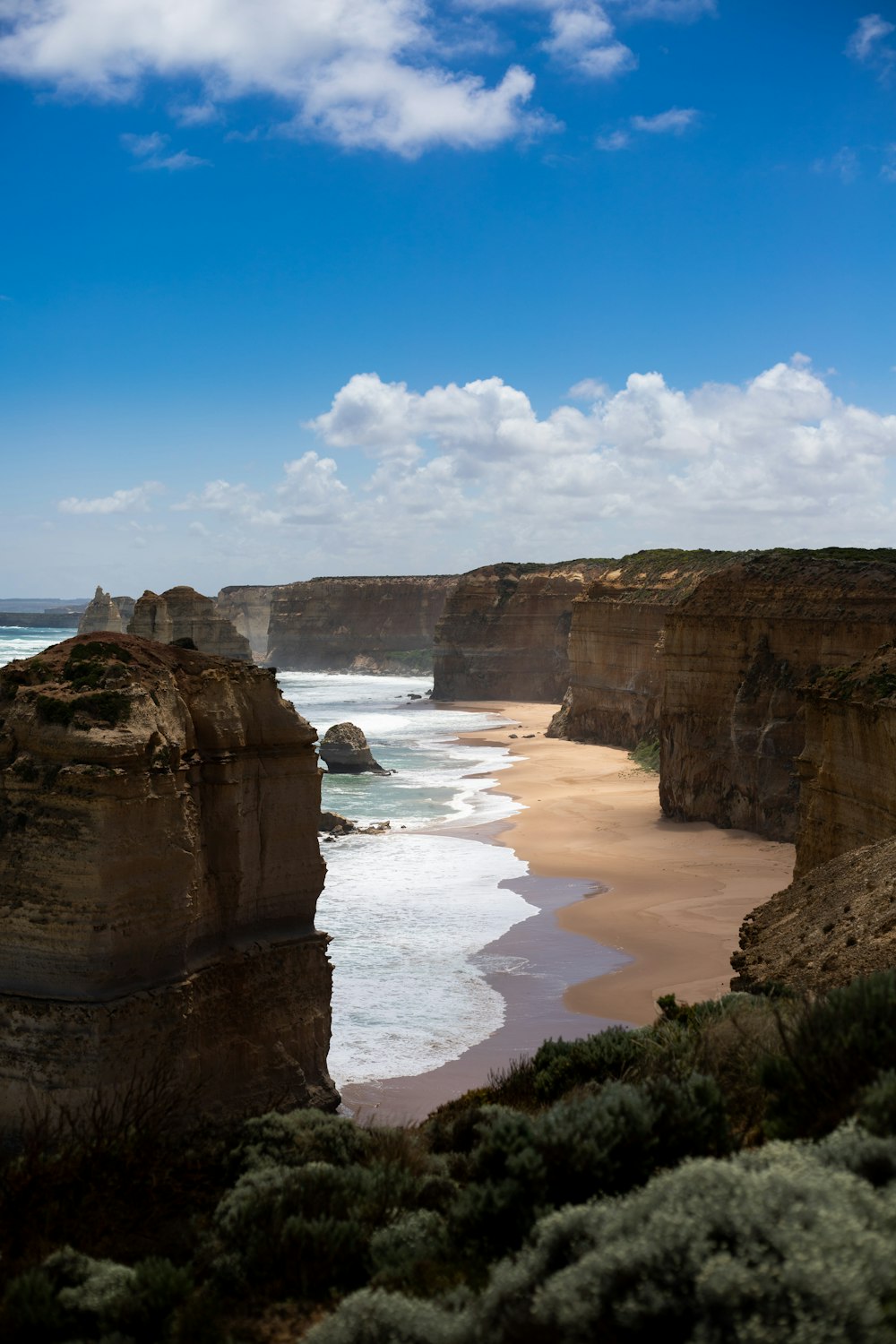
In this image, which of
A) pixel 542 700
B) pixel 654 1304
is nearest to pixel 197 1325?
pixel 654 1304

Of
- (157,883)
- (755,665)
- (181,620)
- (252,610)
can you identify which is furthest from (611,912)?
(252,610)

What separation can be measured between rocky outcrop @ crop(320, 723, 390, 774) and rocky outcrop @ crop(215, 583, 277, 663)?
12167 centimetres

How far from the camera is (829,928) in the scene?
45.7 feet

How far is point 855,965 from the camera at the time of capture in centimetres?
1188

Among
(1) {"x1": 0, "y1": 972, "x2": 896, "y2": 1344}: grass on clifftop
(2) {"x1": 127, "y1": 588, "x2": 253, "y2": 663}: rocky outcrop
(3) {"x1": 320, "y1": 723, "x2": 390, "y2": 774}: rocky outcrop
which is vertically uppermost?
(2) {"x1": 127, "y1": 588, "x2": 253, "y2": 663}: rocky outcrop

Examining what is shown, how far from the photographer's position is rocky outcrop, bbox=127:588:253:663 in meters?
59.9

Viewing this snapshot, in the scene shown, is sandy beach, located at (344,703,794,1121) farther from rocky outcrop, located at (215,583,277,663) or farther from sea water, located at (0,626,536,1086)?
rocky outcrop, located at (215,583,277,663)

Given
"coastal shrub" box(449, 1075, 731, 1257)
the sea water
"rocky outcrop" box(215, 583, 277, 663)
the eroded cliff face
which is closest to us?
"coastal shrub" box(449, 1075, 731, 1257)

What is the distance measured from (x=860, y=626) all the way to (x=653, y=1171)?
25.9m

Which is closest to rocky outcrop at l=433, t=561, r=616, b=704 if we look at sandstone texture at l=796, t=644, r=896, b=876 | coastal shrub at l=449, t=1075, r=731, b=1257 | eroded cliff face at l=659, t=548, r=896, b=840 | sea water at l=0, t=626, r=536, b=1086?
sea water at l=0, t=626, r=536, b=1086

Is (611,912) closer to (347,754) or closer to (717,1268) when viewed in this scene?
(717,1268)

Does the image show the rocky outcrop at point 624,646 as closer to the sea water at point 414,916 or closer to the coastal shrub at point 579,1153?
the sea water at point 414,916

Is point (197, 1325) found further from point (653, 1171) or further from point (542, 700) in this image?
point (542, 700)

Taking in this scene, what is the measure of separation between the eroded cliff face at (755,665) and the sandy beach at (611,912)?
126cm
